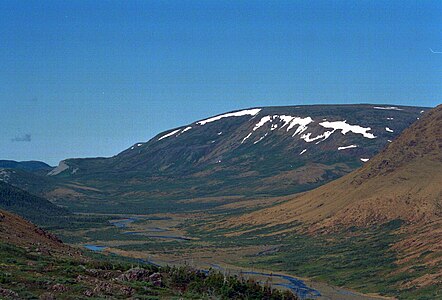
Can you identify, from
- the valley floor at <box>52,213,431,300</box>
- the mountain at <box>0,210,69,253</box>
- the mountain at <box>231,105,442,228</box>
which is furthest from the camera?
the mountain at <box>231,105,442,228</box>

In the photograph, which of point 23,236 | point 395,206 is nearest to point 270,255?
point 395,206

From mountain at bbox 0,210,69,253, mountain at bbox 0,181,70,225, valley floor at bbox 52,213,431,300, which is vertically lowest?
valley floor at bbox 52,213,431,300

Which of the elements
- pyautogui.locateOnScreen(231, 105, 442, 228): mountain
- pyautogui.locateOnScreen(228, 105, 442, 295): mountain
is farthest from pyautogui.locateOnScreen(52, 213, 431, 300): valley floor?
pyautogui.locateOnScreen(231, 105, 442, 228): mountain

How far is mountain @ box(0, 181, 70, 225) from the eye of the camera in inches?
6737

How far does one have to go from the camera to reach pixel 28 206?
186625 millimetres

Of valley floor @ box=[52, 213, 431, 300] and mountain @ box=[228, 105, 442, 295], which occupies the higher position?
mountain @ box=[228, 105, 442, 295]

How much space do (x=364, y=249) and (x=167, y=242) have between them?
44.9 metres

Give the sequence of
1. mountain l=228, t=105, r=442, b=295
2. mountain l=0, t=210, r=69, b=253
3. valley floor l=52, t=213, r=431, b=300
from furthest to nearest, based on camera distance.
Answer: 1. mountain l=228, t=105, r=442, b=295
2. valley floor l=52, t=213, r=431, b=300
3. mountain l=0, t=210, r=69, b=253

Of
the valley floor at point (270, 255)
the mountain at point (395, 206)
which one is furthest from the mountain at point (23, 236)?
the mountain at point (395, 206)

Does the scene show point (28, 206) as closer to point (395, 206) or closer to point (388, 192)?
point (388, 192)

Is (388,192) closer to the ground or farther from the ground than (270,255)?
farther from the ground

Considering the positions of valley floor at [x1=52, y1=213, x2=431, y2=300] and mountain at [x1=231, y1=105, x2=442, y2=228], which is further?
mountain at [x1=231, y1=105, x2=442, y2=228]

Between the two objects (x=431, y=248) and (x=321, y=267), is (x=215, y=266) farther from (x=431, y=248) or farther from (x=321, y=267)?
(x=431, y=248)

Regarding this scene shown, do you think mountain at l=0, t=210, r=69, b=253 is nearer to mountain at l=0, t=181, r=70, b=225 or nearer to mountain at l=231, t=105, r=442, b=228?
mountain at l=231, t=105, r=442, b=228
